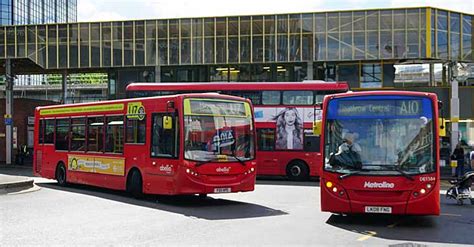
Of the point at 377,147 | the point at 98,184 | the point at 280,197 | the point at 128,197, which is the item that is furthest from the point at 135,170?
the point at 377,147

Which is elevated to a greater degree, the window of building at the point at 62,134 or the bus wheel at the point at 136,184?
the window of building at the point at 62,134

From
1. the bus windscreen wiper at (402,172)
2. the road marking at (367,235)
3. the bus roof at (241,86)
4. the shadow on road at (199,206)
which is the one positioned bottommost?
the shadow on road at (199,206)

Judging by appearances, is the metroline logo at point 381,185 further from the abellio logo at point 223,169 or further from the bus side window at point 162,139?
the bus side window at point 162,139

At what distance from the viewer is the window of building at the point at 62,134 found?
68.3ft

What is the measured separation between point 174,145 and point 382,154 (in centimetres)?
550

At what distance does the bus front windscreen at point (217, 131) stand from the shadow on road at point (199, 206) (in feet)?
4.00

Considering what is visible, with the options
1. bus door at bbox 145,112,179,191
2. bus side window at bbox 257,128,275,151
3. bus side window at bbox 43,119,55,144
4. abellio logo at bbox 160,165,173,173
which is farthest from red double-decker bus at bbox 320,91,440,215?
bus side window at bbox 43,119,55,144

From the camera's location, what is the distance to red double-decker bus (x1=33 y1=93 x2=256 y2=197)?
14883mm

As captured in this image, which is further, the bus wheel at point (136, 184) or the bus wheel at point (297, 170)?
the bus wheel at point (297, 170)

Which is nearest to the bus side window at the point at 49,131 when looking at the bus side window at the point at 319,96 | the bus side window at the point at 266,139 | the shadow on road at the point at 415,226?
the bus side window at the point at 266,139

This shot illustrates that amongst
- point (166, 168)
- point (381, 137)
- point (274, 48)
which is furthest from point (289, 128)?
point (274, 48)

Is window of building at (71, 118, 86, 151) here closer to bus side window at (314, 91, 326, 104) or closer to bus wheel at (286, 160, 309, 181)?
bus wheel at (286, 160, 309, 181)

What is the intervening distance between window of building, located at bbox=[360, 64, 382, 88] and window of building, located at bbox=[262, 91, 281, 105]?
54.2 feet

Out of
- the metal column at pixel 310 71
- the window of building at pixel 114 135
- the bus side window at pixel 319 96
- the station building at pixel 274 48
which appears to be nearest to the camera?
the window of building at pixel 114 135
